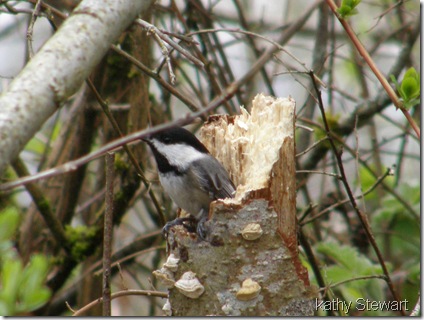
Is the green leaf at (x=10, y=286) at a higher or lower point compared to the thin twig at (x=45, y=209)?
lower

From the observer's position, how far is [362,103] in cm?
326

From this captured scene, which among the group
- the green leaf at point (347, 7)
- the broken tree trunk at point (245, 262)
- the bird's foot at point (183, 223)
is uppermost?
the green leaf at point (347, 7)

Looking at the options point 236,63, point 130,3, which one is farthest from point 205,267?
point 236,63

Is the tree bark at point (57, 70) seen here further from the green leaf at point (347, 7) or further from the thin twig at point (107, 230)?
the green leaf at point (347, 7)

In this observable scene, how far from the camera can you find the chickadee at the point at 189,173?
85.6 inches

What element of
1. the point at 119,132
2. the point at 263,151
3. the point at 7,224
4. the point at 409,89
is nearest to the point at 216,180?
the point at 263,151

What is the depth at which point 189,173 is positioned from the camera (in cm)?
231

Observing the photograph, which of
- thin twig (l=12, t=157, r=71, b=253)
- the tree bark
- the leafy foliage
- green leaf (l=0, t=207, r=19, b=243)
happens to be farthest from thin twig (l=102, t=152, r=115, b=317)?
thin twig (l=12, t=157, r=71, b=253)

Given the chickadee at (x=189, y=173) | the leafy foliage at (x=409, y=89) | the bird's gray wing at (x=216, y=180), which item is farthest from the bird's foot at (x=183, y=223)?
the leafy foliage at (x=409, y=89)

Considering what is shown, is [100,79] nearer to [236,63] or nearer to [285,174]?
[285,174]

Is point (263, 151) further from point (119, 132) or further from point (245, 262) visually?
point (119, 132)

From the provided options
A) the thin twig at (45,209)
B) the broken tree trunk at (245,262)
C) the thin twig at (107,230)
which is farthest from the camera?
the thin twig at (45,209)

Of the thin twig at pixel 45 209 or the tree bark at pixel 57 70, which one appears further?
the thin twig at pixel 45 209

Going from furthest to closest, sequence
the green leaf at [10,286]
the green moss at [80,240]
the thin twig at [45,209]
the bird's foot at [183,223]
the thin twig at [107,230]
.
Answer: the green moss at [80,240]
the thin twig at [45,209]
the bird's foot at [183,223]
the thin twig at [107,230]
the green leaf at [10,286]
